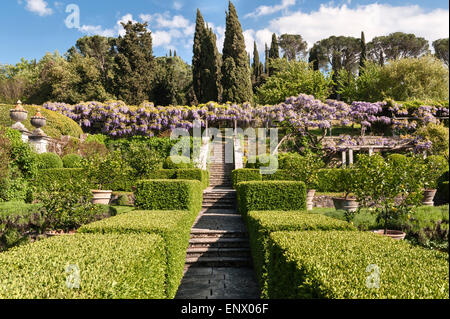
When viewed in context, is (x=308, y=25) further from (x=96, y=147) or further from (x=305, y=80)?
(x=305, y=80)

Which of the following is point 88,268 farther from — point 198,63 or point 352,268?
point 198,63

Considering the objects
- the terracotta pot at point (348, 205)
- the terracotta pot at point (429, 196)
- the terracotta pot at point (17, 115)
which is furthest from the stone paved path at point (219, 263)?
the terracotta pot at point (17, 115)

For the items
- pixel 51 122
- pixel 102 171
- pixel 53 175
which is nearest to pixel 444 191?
pixel 102 171

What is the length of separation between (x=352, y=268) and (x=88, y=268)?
2054 mm

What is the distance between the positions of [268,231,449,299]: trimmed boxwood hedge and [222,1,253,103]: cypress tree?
986 inches

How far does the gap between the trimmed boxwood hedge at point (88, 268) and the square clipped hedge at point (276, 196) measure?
4.15 m

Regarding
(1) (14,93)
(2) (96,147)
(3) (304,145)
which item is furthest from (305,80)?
(1) (14,93)

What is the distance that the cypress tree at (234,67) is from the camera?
90.7 ft

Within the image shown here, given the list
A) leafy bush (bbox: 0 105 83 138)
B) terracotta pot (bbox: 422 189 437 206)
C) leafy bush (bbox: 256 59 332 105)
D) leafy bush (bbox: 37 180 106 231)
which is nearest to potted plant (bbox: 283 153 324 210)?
terracotta pot (bbox: 422 189 437 206)

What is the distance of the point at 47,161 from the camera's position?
42.4 ft

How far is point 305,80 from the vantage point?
94.5ft

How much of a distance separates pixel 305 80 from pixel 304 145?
398 inches

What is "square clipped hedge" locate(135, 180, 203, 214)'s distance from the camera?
25.1 feet

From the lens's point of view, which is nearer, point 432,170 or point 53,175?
point 432,170
